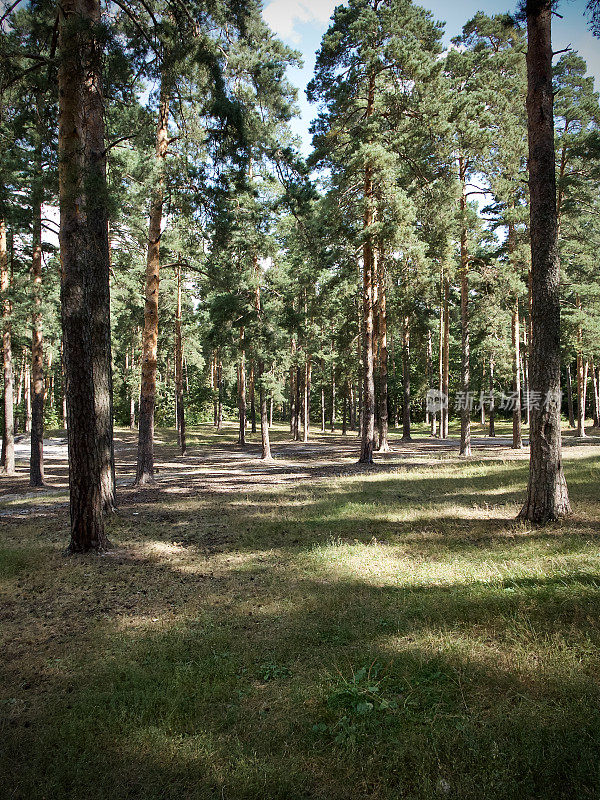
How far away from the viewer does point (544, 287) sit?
7738 millimetres

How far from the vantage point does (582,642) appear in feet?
12.9

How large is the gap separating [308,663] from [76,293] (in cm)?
618

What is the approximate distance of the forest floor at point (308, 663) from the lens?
2855 mm

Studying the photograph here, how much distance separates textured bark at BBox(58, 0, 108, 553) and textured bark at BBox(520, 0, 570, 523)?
289 inches

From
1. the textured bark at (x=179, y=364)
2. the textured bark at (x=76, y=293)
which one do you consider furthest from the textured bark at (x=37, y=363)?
the textured bark at (x=76, y=293)

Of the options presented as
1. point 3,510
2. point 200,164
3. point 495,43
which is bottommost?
point 3,510

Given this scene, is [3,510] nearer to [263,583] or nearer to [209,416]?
[263,583]

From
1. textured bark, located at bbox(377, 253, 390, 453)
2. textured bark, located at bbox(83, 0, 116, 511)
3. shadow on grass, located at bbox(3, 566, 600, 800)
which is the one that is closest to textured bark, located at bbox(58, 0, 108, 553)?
textured bark, located at bbox(83, 0, 116, 511)

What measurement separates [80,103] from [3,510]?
10.3m

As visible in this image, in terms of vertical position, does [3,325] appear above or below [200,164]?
below

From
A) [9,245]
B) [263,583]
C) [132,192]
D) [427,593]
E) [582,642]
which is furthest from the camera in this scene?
[9,245]

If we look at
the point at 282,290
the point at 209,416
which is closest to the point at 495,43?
the point at 282,290

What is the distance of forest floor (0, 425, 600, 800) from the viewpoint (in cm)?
286

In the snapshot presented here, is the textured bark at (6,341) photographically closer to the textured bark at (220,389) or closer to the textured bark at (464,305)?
the textured bark at (464,305)
